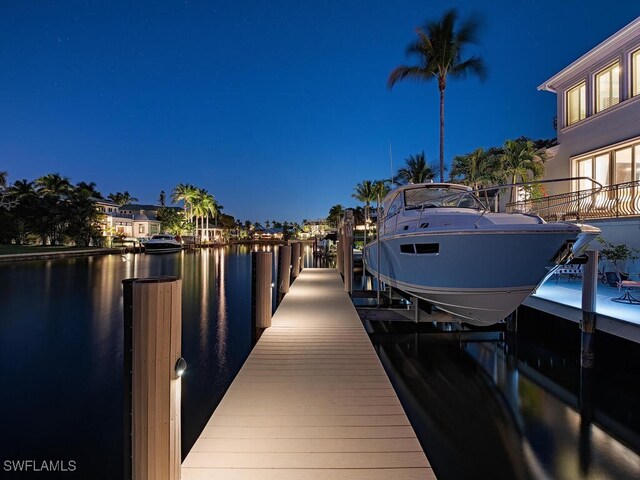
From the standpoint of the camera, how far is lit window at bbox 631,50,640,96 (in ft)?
38.5

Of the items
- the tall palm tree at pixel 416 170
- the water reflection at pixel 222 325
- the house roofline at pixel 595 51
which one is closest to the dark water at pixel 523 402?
the water reflection at pixel 222 325

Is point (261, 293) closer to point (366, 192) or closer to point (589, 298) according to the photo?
point (589, 298)

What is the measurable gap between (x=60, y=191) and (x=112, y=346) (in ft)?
170

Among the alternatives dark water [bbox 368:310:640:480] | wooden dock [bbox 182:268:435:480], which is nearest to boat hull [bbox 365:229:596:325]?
dark water [bbox 368:310:640:480]

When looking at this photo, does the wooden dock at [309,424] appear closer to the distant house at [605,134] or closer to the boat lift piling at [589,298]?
the boat lift piling at [589,298]

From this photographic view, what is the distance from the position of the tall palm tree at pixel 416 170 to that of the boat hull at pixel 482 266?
2560 cm

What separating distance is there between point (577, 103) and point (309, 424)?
1735 centimetres

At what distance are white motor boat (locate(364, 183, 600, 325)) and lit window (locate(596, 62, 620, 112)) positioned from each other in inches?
Result: 365

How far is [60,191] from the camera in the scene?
49.5 meters

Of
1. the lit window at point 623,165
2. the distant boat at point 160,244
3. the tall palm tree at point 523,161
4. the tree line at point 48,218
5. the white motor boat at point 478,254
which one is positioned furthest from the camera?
the distant boat at point 160,244

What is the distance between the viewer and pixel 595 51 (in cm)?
1288

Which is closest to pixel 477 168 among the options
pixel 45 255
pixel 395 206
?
pixel 395 206

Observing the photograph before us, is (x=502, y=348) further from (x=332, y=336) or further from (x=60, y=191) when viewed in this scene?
(x=60, y=191)

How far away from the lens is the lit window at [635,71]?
11.7m
